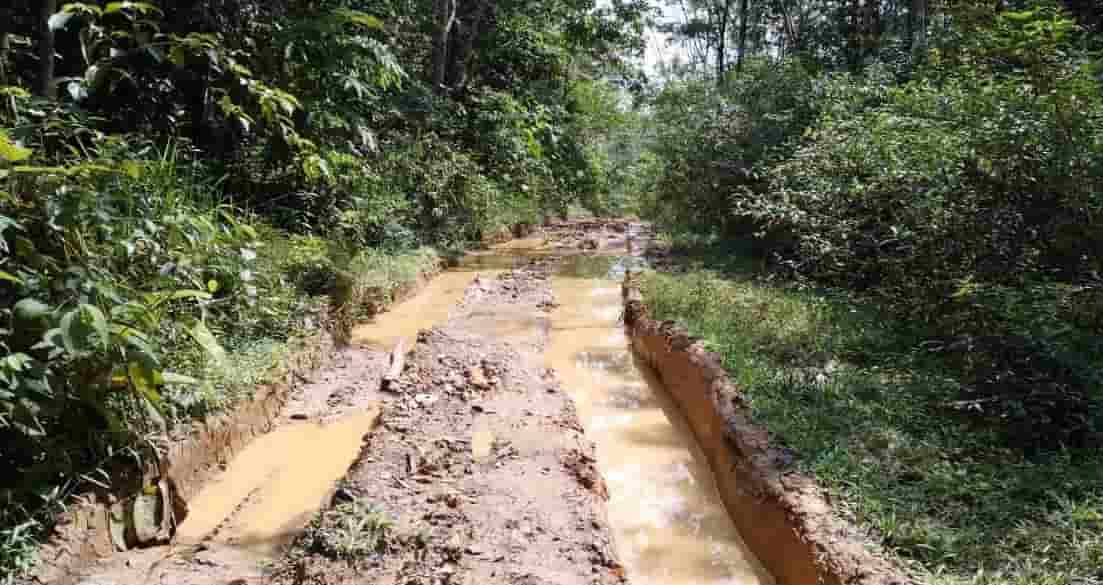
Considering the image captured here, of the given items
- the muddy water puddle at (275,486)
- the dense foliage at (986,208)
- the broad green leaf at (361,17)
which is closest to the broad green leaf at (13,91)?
the muddy water puddle at (275,486)

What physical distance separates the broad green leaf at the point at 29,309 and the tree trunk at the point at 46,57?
A: 6.53 feet

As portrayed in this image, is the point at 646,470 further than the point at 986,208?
No

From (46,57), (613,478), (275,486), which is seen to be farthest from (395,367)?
(46,57)

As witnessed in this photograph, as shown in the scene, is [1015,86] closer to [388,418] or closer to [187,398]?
[388,418]

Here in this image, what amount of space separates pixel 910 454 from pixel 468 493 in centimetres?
260

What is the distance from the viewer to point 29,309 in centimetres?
298

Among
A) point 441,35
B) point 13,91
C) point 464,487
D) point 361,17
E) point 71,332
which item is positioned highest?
point 441,35

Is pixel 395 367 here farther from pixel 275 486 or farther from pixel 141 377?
pixel 141 377

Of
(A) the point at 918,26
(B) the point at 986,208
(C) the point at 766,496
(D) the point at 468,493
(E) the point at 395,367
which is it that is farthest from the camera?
(A) the point at 918,26

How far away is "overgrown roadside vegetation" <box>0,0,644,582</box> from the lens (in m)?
3.29

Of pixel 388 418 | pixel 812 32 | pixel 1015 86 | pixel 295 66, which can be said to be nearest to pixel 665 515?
pixel 388 418

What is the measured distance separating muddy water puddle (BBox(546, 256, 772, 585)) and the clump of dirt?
0.30m

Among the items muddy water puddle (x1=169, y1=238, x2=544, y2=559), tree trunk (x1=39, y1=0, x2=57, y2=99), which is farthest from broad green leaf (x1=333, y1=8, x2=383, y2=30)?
muddy water puddle (x1=169, y1=238, x2=544, y2=559)

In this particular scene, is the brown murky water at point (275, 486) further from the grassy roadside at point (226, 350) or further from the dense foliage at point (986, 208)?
the dense foliage at point (986, 208)
